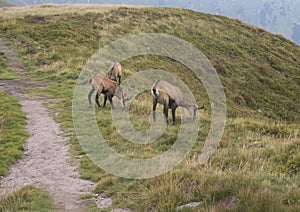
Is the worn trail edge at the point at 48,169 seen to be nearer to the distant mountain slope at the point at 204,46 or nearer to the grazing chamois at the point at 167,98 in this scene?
the grazing chamois at the point at 167,98

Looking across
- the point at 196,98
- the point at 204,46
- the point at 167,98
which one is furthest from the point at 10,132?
the point at 204,46

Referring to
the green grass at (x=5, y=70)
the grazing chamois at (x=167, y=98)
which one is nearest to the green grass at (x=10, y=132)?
the grazing chamois at (x=167, y=98)

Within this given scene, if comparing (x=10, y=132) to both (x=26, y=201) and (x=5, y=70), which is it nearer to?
(x=26, y=201)

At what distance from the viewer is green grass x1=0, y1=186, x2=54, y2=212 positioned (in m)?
6.30

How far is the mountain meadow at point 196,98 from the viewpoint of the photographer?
617 centimetres

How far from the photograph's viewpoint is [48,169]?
8.91 meters

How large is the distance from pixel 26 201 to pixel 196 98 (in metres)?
19.5

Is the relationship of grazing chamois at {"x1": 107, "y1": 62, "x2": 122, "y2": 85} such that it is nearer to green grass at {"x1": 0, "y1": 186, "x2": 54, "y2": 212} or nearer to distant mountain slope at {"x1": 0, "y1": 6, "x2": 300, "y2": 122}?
distant mountain slope at {"x1": 0, "y1": 6, "x2": 300, "y2": 122}

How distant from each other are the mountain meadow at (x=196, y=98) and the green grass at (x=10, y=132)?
3.1 inches

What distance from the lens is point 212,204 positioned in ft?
18.3

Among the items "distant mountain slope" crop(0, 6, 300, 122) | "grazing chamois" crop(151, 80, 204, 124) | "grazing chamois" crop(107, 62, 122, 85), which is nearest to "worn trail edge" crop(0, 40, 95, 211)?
"grazing chamois" crop(151, 80, 204, 124)

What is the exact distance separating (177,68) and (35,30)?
44.6ft

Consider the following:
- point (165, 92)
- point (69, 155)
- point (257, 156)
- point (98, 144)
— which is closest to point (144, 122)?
point (165, 92)

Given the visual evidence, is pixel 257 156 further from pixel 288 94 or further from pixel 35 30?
pixel 35 30
